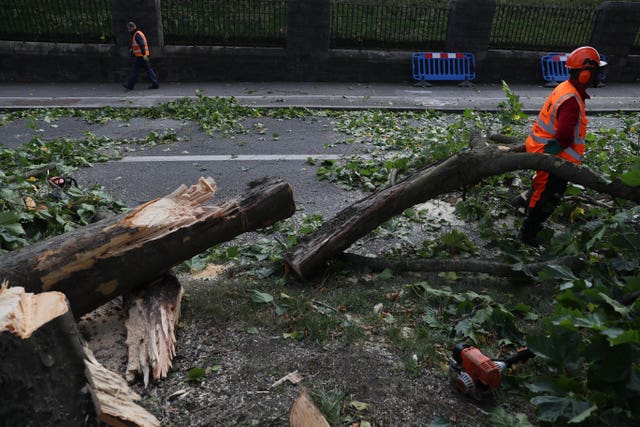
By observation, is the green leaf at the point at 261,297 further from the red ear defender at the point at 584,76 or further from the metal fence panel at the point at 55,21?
the metal fence panel at the point at 55,21

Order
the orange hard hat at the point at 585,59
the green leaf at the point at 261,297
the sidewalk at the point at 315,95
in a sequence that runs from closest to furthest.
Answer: the green leaf at the point at 261,297 < the orange hard hat at the point at 585,59 < the sidewalk at the point at 315,95

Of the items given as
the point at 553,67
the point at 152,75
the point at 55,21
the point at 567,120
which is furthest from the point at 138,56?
the point at 553,67

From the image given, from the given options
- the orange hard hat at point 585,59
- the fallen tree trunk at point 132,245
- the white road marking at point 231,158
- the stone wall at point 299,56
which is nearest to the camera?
the fallen tree trunk at point 132,245

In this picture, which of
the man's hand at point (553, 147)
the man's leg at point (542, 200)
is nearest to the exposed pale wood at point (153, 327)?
the man's leg at point (542, 200)

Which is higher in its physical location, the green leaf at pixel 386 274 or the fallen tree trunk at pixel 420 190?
the fallen tree trunk at pixel 420 190

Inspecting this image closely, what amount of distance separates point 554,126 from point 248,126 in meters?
6.02

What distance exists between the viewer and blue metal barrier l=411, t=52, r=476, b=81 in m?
13.8

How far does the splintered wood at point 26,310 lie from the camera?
Result: 1853 mm

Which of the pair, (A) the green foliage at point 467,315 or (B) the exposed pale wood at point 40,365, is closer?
(B) the exposed pale wood at point 40,365

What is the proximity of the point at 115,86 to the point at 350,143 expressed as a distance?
8.03 metres

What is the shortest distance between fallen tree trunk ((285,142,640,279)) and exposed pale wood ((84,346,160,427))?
179 centimetres

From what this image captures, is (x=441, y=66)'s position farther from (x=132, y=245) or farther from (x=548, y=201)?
(x=132, y=245)

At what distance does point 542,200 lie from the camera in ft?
15.0

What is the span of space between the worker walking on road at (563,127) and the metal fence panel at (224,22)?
10449 mm
